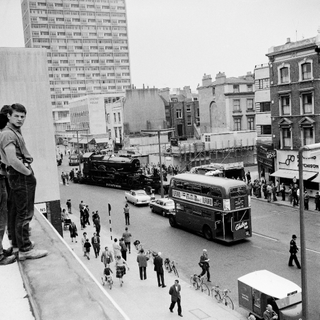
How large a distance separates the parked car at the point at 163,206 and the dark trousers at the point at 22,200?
2171 cm

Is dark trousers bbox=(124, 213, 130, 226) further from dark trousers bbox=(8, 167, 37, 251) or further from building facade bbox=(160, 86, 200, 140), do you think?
building facade bbox=(160, 86, 200, 140)

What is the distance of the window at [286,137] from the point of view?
107ft

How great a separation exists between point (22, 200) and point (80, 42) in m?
125

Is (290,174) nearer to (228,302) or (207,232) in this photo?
(207,232)

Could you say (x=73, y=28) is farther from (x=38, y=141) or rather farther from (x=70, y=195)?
(x=38, y=141)

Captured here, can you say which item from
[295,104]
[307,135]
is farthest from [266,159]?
[295,104]

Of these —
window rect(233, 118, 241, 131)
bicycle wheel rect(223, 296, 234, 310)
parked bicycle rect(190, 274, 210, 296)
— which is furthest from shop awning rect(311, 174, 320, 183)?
window rect(233, 118, 241, 131)

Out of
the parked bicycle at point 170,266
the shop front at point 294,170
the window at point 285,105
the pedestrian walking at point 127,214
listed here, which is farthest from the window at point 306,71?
the parked bicycle at point 170,266

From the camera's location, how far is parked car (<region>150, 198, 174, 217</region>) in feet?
92.7

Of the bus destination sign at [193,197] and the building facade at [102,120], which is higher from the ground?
the building facade at [102,120]

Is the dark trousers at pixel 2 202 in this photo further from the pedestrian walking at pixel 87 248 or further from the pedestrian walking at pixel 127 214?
the pedestrian walking at pixel 127 214

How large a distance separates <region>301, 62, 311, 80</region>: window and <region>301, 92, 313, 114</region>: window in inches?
48.0

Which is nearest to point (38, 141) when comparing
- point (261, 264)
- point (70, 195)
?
point (261, 264)

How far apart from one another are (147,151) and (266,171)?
21.8m
